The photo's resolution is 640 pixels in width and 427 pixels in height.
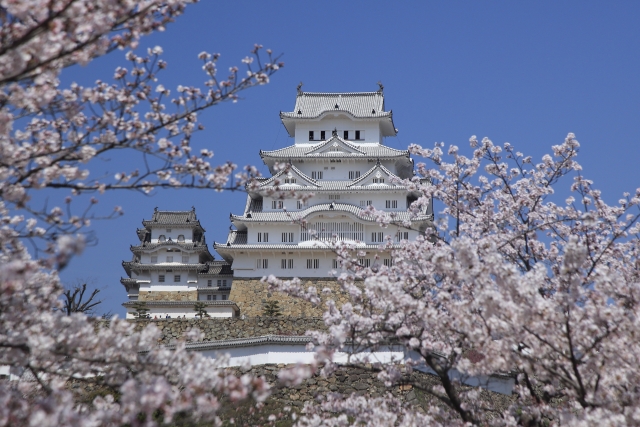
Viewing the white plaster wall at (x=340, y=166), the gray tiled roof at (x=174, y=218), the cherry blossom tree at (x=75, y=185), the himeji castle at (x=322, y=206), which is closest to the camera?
the cherry blossom tree at (x=75, y=185)

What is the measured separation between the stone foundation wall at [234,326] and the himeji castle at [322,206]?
6.18m

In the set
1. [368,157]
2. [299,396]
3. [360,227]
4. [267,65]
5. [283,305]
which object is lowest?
[299,396]

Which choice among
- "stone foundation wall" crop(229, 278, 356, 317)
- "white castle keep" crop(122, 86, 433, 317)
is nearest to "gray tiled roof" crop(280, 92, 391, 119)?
"white castle keep" crop(122, 86, 433, 317)

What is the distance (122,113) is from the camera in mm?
7094

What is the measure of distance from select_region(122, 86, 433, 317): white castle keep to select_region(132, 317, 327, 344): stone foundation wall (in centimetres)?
486

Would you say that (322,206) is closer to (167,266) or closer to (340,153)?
(340,153)

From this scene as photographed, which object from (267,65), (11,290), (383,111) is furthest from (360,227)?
(11,290)

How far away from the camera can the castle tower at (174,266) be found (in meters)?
38.4

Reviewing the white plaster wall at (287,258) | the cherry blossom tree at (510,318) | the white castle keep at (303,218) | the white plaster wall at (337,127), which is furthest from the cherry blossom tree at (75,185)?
the white plaster wall at (337,127)

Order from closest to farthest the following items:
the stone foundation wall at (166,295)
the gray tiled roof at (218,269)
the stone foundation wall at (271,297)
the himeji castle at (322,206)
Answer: the stone foundation wall at (271,297) < the himeji castle at (322,206) < the gray tiled roof at (218,269) < the stone foundation wall at (166,295)

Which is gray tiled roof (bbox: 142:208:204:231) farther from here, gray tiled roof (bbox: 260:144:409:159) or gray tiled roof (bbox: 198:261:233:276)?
gray tiled roof (bbox: 260:144:409:159)

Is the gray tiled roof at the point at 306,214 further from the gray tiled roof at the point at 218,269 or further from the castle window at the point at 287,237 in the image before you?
the gray tiled roof at the point at 218,269

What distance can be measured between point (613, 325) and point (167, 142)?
16.0 ft

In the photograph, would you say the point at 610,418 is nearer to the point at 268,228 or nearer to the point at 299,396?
the point at 299,396
